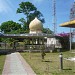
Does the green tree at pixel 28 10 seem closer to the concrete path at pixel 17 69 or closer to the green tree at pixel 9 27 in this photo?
the green tree at pixel 9 27

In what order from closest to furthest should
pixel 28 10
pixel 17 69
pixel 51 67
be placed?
pixel 17 69 → pixel 51 67 → pixel 28 10

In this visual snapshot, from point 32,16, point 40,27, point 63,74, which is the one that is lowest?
point 63,74

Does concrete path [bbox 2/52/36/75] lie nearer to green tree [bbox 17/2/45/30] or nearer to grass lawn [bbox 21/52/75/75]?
grass lawn [bbox 21/52/75/75]

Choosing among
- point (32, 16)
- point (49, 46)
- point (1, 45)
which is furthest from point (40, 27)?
point (32, 16)

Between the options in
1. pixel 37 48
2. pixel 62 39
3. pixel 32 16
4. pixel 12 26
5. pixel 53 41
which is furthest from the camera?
pixel 12 26

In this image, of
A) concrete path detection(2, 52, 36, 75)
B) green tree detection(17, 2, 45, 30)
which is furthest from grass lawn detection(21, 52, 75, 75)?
green tree detection(17, 2, 45, 30)

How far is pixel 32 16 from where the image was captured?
227 ft

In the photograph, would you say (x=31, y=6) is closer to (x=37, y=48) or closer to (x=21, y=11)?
(x=21, y=11)

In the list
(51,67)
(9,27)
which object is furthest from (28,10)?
(51,67)

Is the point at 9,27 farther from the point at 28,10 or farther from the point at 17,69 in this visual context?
the point at 17,69

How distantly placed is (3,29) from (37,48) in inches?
1870

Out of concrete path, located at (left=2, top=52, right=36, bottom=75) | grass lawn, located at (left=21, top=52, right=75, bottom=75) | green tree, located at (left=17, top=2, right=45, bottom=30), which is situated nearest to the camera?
concrete path, located at (left=2, top=52, right=36, bottom=75)

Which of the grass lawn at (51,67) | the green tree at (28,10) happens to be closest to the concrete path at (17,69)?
the grass lawn at (51,67)

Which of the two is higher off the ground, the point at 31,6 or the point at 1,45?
the point at 31,6
